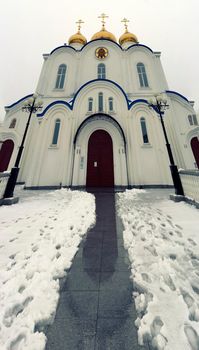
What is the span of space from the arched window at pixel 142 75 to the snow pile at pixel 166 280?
15.5m

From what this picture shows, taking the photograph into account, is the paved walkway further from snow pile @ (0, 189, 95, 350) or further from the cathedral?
the cathedral

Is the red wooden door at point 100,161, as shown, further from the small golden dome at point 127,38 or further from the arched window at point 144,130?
the small golden dome at point 127,38

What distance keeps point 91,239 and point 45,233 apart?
1230 mm

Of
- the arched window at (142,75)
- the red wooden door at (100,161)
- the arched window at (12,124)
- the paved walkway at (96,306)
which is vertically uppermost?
the arched window at (142,75)

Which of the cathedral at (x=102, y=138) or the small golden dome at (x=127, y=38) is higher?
the small golden dome at (x=127, y=38)

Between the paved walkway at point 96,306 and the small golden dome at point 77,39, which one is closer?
the paved walkway at point 96,306

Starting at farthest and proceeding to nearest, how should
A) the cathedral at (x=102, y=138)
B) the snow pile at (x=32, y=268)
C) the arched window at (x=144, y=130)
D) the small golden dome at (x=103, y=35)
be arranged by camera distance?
the small golden dome at (x=103, y=35) → the arched window at (x=144, y=130) → the cathedral at (x=102, y=138) → the snow pile at (x=32, y=268)

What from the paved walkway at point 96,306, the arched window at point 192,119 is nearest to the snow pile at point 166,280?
the paved walkway at point 96,306

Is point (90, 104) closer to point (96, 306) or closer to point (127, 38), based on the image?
point (96, 306)

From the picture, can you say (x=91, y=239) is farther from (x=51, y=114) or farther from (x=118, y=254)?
(x=51, y=114)

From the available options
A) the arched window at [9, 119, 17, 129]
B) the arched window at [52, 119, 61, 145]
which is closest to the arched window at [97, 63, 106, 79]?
the arched window at [52, 119, 61, 145]

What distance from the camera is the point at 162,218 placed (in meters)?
4.37

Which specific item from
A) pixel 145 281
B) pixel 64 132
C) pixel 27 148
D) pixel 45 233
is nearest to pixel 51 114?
pixel 64 132

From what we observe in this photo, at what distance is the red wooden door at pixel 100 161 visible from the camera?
1097 centimetres
